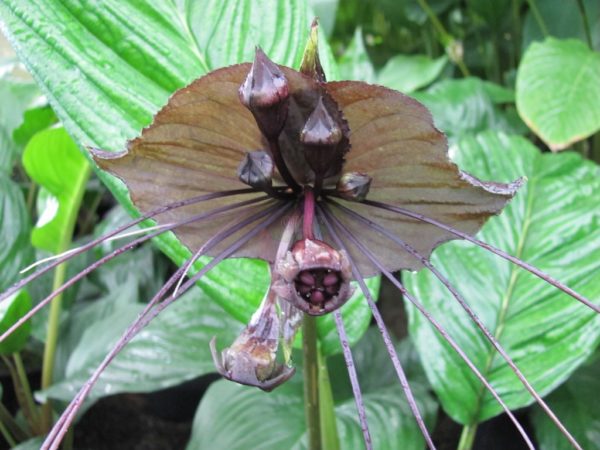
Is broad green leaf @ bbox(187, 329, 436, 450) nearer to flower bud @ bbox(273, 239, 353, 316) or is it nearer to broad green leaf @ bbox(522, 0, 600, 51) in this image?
flower bud @ bbox(273, 239, 353, 316)

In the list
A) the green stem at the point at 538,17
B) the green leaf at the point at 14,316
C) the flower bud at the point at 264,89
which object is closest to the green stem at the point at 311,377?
the flower bud at the point at 264,89

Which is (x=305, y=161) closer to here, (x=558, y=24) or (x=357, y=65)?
(x=357, y=65)

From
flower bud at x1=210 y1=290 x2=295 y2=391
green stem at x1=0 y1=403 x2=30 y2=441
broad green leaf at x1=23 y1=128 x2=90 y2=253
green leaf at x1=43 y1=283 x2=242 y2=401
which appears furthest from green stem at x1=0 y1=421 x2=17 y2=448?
flower bud at x1=210 y1=290 x2=295 y2=391

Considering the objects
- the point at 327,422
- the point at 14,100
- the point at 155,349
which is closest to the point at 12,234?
the point at 155,349

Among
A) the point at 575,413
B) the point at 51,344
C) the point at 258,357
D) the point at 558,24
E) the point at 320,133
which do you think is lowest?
the point at 575,413

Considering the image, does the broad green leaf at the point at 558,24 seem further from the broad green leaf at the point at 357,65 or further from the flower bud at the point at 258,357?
the flower bud at the point at 258,357

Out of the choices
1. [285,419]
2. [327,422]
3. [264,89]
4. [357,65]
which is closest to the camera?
[264,89]
